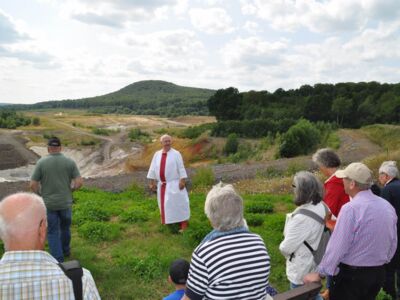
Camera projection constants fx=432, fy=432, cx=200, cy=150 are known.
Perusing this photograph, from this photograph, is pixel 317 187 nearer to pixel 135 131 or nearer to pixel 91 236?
pixel 91 236

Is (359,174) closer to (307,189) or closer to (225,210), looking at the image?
(307,189)

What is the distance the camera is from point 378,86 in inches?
2844

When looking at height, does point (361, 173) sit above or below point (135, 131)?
above

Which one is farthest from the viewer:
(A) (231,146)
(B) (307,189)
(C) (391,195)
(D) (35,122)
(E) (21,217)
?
(D) (35,122)

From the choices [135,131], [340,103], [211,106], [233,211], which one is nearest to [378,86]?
[340,103]

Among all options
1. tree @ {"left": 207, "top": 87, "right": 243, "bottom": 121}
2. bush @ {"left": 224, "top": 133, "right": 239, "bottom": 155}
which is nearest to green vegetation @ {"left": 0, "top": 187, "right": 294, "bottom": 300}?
bush @ {"left": 224, "top": 133, "right": 239, "bottom": 155}

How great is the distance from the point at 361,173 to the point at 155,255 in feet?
13.4

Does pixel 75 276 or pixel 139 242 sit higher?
pixel 75 276

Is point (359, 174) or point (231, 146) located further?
point (231, 146)

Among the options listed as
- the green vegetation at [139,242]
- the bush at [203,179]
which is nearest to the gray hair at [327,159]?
the green vegetation at [139,242]

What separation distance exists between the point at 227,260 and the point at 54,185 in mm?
4424

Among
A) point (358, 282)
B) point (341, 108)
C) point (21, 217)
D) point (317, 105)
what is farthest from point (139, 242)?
point (317, 105)

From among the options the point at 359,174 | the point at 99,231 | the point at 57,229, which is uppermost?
the point at 359,174

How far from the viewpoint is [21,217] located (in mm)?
2438
